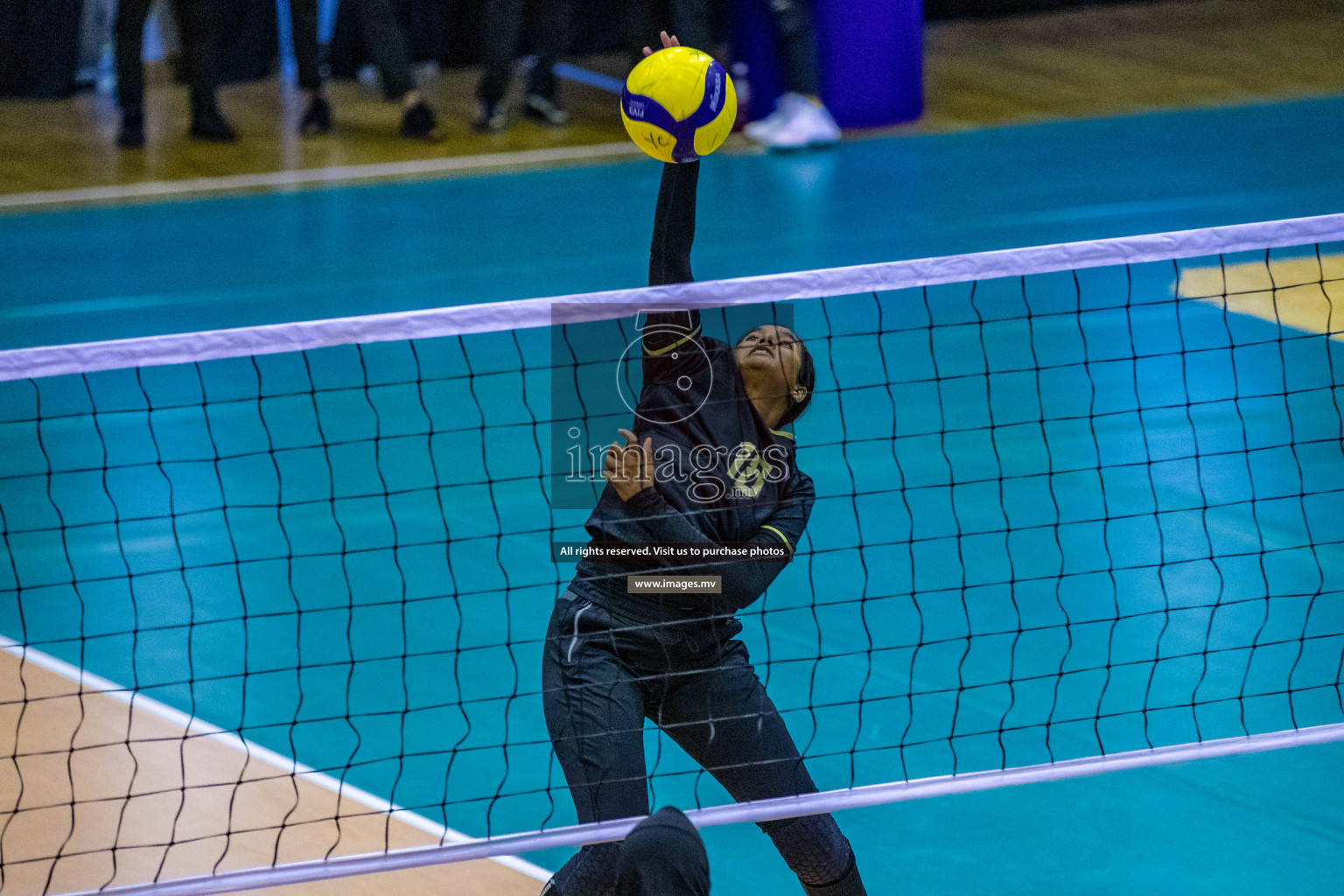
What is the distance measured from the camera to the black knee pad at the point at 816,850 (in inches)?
137

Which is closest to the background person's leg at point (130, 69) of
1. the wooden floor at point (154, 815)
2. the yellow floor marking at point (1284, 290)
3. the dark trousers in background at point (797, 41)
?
the dark trousers in background at point (797, 41)

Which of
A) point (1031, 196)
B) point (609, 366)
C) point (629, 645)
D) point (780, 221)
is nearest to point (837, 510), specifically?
point (609, 366)

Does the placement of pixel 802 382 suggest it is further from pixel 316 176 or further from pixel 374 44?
pixel 374 44

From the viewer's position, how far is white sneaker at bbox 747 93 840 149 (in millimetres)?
10898

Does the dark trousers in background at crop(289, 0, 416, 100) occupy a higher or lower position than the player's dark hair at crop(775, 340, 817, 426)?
higher

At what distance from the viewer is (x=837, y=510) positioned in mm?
6016

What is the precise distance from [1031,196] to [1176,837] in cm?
632

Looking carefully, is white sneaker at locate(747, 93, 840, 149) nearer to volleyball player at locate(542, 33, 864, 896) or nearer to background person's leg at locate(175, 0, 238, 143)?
background person's leg at locate(175, 0, 238, 143)

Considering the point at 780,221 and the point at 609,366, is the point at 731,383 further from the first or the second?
the point at 780,221

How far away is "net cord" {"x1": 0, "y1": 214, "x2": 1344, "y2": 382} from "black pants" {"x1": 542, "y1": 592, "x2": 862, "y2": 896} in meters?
0.74

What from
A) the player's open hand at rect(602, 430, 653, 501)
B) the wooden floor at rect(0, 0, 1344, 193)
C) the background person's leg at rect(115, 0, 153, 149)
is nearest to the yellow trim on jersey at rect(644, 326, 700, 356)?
the player's open hand at rect(602, 430, 653, 501)

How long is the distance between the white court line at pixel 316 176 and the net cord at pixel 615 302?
20.4 ft

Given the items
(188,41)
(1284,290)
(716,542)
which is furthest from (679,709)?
(188,41)

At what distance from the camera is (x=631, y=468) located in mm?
3279
